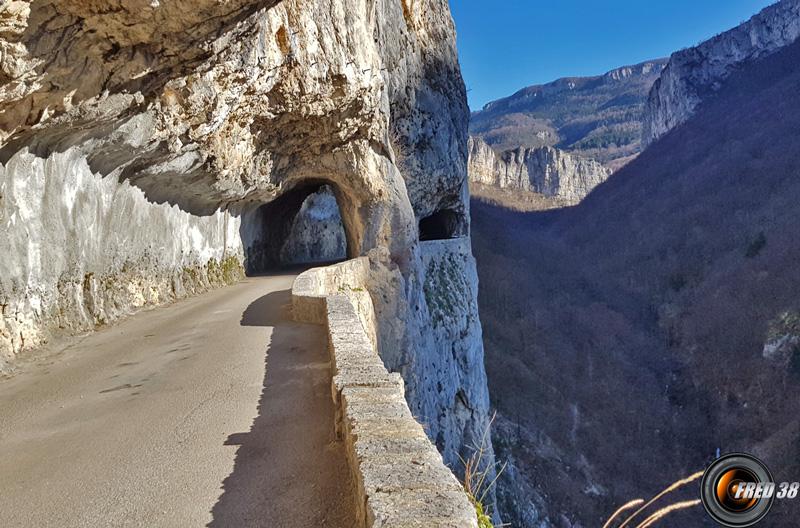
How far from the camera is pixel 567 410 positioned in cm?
3412

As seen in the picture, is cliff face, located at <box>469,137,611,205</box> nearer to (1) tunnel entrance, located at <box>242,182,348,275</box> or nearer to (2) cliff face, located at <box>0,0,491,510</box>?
(1) tunnel entrance, located at <box>242,182,348,275</box>

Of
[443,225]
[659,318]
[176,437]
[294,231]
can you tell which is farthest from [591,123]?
[176,437]

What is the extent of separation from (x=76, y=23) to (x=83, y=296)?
16.8 feet

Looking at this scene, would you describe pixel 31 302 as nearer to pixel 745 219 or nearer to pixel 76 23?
pixel 76 23

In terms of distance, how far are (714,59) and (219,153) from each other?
96.4m

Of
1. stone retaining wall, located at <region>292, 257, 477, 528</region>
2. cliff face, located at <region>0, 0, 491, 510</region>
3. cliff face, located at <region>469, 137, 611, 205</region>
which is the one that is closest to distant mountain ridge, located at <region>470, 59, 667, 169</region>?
cliff face, located at <region>469, 137, 611, 205</region>

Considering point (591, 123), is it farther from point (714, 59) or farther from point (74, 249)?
point (74, 249)

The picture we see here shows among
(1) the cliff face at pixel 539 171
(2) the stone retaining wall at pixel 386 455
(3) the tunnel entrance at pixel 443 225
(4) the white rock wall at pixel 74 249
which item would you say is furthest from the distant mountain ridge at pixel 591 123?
(2) the stone retaining wall at pixel 386 455

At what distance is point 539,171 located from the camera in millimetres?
98188

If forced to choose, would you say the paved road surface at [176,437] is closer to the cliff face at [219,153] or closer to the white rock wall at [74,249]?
the white rock wall at [74,249]

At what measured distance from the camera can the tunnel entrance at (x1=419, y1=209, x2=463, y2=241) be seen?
26.6 metres

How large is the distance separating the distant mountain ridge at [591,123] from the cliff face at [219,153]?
368 feet

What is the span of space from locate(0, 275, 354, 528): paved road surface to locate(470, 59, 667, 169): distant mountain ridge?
126900mm

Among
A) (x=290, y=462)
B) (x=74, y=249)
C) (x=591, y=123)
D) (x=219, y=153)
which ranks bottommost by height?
(x=290, y=462)
